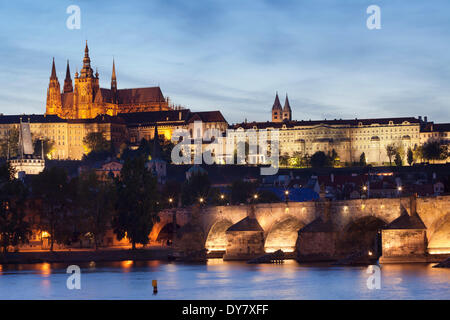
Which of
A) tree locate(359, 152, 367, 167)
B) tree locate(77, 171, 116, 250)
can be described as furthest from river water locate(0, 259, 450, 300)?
tree locate(359, 152, 367, 167)

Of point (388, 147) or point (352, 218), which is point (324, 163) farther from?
point (352, 218)

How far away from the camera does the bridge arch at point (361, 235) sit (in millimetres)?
61281

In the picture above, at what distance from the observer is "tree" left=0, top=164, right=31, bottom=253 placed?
235ft

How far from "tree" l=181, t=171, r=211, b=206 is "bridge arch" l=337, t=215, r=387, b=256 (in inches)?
1422

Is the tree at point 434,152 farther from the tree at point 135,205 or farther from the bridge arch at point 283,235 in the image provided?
the bridge arch at point 283,235

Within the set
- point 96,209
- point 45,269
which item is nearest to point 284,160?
point 96,209

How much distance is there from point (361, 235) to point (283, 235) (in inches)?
249

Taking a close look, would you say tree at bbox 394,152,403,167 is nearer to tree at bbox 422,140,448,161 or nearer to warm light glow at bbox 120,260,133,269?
tree at bbox 422,140,448,161

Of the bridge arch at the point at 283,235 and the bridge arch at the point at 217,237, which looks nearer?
the bridge arch at the point at 283,235

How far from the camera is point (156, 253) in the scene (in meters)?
74.2

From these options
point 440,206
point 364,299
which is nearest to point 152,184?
point 440,206

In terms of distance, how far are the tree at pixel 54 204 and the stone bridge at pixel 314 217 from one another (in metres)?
8.50

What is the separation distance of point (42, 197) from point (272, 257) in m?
19.8

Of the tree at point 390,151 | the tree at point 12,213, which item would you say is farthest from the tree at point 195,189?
the tree at point 390,151
